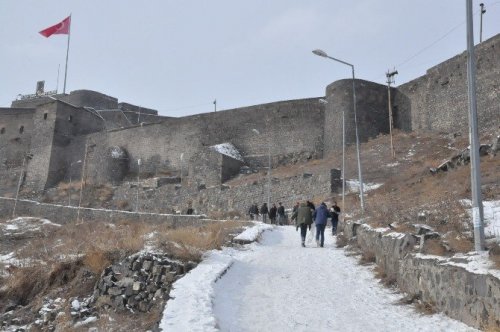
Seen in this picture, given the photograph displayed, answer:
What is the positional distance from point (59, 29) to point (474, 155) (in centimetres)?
5126

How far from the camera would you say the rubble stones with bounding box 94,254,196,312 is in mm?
7898

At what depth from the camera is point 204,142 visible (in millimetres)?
43125

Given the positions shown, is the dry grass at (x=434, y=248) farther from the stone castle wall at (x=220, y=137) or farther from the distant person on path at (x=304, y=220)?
the stone castle wall at (x=220, y=137)

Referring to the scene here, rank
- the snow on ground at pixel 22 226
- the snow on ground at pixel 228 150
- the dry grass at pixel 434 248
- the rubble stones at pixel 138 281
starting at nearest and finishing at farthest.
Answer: the dry grass at pixel 434 248 < the rubble stones at pixel 138 281 < the snow on ground at pixel 22 226 < the snow on ground at pixel 228 150

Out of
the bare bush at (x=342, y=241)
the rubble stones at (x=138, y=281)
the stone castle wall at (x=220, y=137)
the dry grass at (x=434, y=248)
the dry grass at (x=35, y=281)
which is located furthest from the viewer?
the stone castle wall at (x=220, y=137)

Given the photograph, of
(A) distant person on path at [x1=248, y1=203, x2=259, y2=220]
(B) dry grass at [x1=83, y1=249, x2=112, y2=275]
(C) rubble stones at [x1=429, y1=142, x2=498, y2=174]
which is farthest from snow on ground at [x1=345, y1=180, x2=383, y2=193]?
(B) dry grass at [x1=83, y1=249, x2=112, y2=275]

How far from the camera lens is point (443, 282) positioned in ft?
22.0

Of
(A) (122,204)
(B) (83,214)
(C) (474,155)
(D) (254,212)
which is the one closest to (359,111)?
(D) (254,212)

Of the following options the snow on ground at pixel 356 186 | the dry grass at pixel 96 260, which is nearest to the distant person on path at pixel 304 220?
the dry grass at pixel 96 260

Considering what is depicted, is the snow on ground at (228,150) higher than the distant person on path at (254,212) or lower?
higher

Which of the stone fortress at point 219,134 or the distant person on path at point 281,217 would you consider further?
the stone fortress at point 219,134

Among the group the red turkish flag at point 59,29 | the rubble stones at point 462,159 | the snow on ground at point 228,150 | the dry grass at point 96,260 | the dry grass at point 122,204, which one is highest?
the red turkish flag at point 59,29

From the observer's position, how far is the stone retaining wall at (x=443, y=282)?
223 inches

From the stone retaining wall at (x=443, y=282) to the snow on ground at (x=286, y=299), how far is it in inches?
8.4
